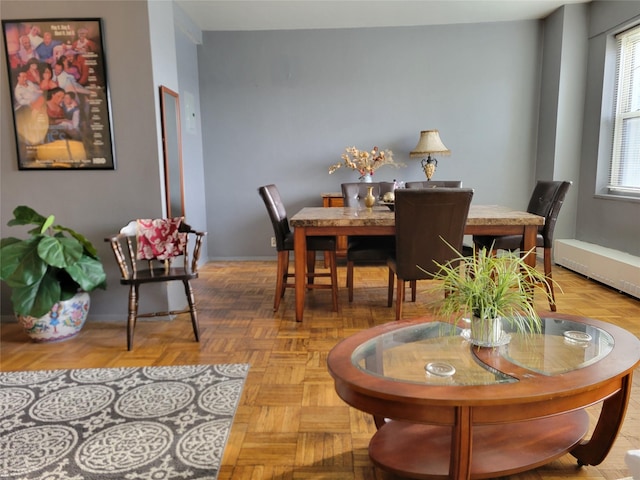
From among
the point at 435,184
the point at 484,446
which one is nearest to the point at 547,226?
the point at 435,184

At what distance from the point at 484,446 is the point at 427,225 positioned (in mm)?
1417

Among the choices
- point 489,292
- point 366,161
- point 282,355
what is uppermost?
point 366,161

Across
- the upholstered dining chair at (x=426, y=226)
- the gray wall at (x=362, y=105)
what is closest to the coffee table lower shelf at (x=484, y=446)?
the upholstered dining chair at (x=426, y=226)

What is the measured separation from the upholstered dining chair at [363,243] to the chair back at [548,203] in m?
1.08

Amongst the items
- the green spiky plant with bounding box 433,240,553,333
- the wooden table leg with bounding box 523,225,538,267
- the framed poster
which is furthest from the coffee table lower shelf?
the framed poster

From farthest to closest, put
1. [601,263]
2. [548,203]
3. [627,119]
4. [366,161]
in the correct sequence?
[366,161] → [627,119] → [601,263] → [548,203]

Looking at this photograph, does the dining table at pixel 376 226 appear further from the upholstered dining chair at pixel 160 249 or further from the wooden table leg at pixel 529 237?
the upholstered dining chair at pixel 160 249

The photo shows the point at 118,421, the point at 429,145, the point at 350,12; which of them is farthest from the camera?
the point at 429,145

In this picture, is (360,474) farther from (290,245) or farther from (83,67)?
(83,67)

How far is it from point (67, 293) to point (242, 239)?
2563 mm

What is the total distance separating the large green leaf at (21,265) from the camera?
98.7 inches

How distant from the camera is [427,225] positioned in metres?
2.68

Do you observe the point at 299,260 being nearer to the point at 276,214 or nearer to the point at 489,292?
the point at 276,214

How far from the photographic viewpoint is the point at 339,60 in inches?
192
